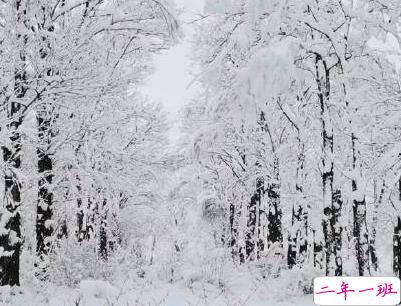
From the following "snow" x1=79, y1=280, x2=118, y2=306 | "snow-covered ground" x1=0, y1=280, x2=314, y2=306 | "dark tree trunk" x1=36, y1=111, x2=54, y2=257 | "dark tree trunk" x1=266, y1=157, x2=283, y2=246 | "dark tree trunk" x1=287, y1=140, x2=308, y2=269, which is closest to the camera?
"snow-covered ground" x1=0, y1=280, x2=314, y2=306

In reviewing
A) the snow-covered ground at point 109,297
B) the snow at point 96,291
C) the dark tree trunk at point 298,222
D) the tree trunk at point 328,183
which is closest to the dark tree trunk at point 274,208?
the dark tree trunk at point 298,222

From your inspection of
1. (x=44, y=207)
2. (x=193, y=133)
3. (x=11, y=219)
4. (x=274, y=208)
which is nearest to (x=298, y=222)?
(x=274, y=208)

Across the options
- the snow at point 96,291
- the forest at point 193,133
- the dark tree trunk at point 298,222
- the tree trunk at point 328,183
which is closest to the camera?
the forest at point 193,133

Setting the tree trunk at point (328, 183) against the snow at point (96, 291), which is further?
the tree trunk at point (328, 183)

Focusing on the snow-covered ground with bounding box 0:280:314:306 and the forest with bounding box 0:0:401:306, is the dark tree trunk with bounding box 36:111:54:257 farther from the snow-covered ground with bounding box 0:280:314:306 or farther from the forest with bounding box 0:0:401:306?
the snow-covered ground with bounding box 0:280:314:306

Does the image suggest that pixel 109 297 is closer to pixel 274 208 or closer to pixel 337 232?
pixel 337 232

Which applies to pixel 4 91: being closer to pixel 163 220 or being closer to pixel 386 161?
pixel 386 161

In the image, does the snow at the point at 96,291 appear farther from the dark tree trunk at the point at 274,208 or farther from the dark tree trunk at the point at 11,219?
the dark tree trunk at the point at 274,208

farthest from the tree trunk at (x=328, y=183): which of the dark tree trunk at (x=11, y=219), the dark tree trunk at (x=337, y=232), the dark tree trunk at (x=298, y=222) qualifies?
the dark tree trunk at (x=11, y=219)

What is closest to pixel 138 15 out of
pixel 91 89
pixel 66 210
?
pixel 91 89

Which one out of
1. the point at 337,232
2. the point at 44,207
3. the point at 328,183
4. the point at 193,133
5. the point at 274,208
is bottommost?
the point at 337,232

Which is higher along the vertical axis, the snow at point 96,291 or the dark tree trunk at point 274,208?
the dark tree trunk at point 274,208

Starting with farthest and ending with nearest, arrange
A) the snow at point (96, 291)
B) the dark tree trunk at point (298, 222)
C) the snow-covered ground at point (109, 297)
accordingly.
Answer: the dark tree trunk at point (298, 222) → the snow at point (96, 291) → the snow-covered ground at point (109, 297)

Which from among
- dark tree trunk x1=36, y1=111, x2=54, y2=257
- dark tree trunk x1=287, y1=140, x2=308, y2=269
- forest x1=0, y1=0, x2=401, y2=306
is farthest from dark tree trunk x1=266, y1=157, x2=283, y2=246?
dark tree trunk x1=36, y1=111, x2=54, y2=257
